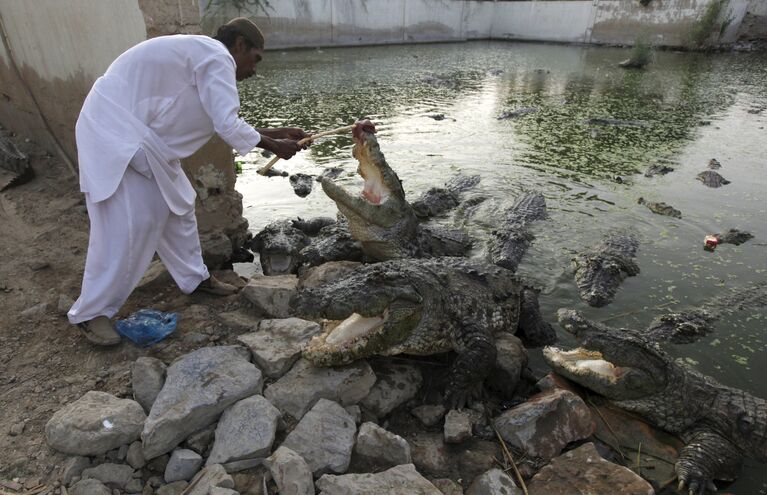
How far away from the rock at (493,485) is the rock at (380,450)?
35 cm

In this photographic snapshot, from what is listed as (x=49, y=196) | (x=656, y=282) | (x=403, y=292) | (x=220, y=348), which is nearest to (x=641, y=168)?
(x=656, y=282)

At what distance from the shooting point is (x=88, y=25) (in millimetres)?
4195

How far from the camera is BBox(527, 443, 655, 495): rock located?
233 centimetres

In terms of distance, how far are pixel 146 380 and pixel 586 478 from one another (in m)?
2.37

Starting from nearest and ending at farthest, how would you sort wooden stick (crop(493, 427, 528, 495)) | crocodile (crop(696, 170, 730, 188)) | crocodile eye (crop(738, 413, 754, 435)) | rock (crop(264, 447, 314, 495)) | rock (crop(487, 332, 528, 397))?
rock (crop(264, 447, 314, 495))
wooden stick (crop(493, 427, 528, 495))
crocodile eye (crop(738, 413, 754, 435))
rock (crop(487, 332, 528, 397))
crocodile (crop(696, 170, 730, 188))

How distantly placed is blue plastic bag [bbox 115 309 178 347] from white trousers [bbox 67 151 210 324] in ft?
0.42

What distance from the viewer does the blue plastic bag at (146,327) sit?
2.92 metres

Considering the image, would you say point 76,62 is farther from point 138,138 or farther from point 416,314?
point 416,314

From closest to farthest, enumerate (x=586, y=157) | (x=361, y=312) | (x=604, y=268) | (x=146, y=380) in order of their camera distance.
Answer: (x=146, y=380)
(x=361, y=312)
(x=604, y=268)
(x=586, y=157)

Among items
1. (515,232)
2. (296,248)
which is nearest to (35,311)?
(296,248)

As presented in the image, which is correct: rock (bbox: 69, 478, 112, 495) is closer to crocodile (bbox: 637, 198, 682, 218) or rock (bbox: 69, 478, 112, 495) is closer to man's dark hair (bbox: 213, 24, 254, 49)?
man's dark hair (bbox: 213, 24, 254, 49)

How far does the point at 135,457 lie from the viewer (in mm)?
→ 2207

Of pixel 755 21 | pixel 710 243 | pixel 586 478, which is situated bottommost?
pixel 710 243

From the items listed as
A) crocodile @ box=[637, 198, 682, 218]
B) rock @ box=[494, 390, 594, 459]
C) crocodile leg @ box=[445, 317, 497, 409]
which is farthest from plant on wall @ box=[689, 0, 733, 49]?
rock @ box=[494, 390, 594, 459]
